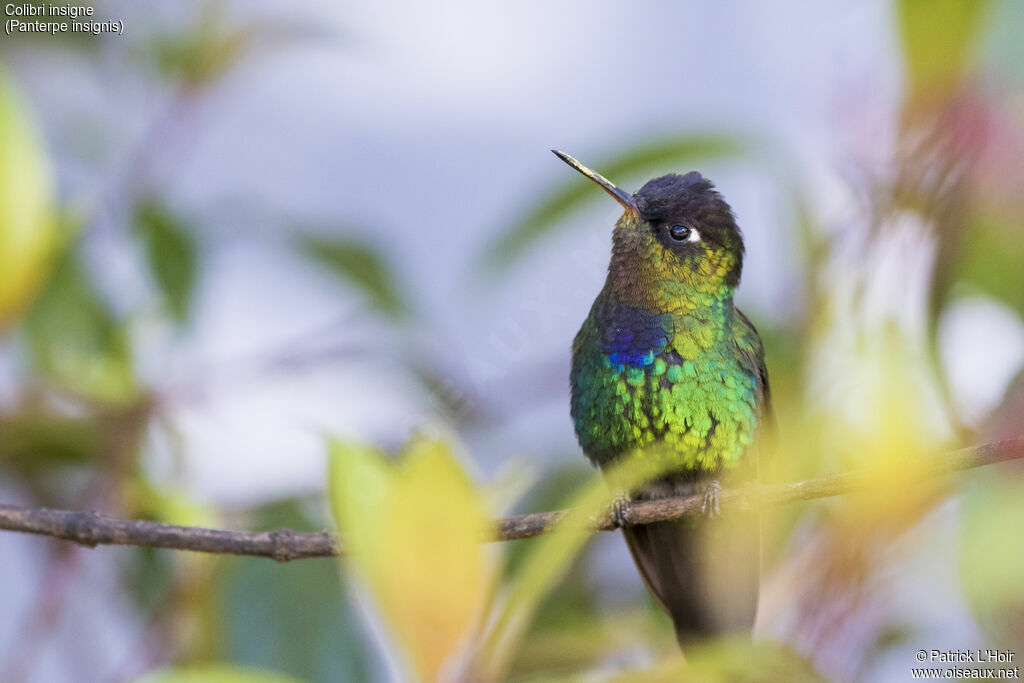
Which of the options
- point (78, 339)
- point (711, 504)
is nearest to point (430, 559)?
point (711, 504)

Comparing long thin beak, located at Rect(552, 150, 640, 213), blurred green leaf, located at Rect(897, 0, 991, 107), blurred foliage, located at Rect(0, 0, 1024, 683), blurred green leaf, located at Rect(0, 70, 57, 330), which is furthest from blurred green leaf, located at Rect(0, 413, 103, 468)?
blurred green leaf, located at Rect(897, 0, 991, 107)

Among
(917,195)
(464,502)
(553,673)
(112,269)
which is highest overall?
(917,195)

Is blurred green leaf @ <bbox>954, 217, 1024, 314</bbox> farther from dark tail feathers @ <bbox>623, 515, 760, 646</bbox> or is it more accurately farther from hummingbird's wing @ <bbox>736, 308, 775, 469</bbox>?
dark tail feathers @ <bbox>623, 515, 760, 646</bbox>

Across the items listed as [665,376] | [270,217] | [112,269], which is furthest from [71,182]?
[665,376]

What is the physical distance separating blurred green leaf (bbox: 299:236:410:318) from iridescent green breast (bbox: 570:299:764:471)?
0.30 meters

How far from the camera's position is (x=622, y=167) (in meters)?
0.71

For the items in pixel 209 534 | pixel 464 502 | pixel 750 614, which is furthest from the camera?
pixel 750 614

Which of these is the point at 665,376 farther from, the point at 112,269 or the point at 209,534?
the point at 112,269

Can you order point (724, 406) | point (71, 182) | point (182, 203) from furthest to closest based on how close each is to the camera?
point (71, 182) → point (182, 203) → point (724, 406)

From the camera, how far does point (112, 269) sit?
1.22 metres

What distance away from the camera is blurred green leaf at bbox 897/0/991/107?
540 mm

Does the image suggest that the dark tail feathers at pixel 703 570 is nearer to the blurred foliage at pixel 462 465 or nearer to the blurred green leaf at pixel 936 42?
the blurred foliage at pixel 462 465

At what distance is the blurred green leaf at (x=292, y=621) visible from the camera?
76 cm

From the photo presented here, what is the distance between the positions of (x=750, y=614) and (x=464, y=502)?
30 cm
